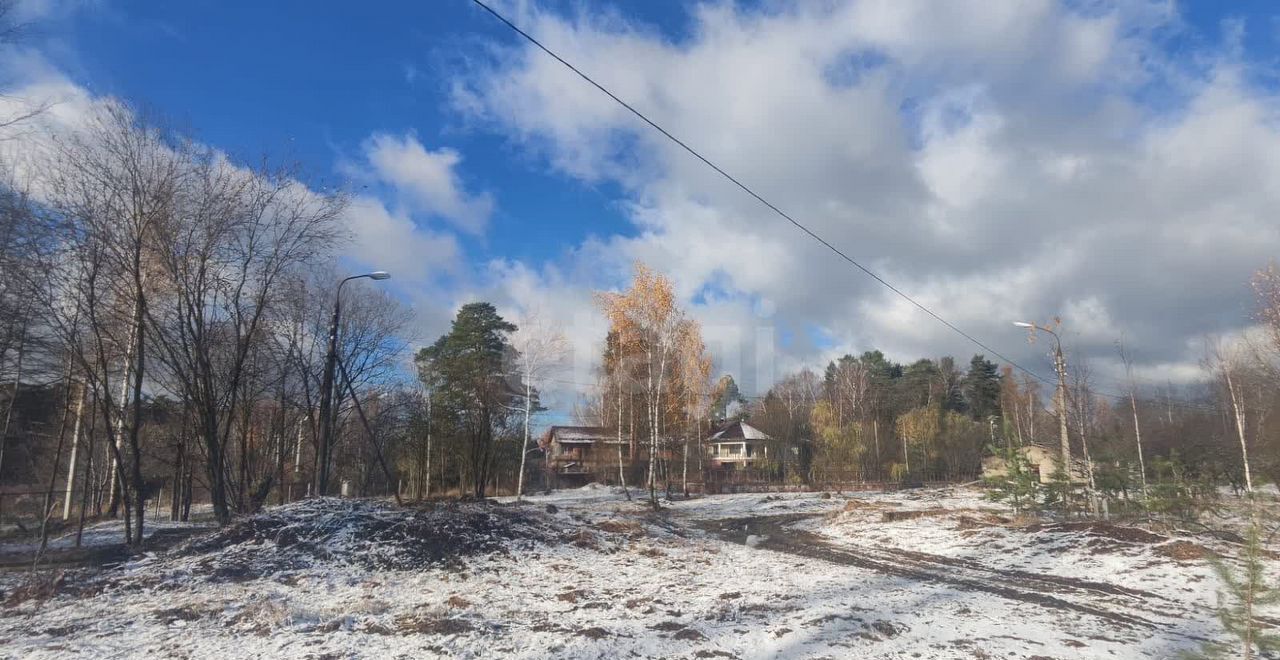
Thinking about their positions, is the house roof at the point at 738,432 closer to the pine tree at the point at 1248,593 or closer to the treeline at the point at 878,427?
A: the treeline at the point at 878,427

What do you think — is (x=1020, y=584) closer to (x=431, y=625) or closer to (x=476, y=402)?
(x=431, y=625)

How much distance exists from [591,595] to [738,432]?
51.2 metres

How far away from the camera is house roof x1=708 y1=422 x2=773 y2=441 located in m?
56.0

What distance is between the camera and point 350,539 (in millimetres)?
10500

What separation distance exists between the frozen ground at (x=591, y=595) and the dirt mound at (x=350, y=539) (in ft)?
0.15

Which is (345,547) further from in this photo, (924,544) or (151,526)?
(924,544)

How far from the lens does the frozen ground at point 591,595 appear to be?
6246 millimetres

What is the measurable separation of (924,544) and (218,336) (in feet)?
56.1

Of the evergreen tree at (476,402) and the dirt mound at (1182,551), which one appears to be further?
the evergreen tree at (476,402)

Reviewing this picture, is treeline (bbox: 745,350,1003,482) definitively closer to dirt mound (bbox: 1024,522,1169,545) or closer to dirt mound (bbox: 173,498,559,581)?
dirt mound (bbox: 1024,522,1169,545)

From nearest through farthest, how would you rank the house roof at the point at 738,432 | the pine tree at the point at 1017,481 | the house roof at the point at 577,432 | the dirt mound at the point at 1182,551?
the dirt mound at the point at 1182,551 < the pine tree at the point at 1017,481 < the house roof at the point at 577,432 < the house roof at the point at 738,432

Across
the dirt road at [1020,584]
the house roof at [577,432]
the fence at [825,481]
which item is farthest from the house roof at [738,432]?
the dirt road at [1020,584]

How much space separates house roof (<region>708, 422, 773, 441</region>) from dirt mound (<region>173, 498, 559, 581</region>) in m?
44.0

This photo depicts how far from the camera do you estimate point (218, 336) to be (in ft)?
50.5
